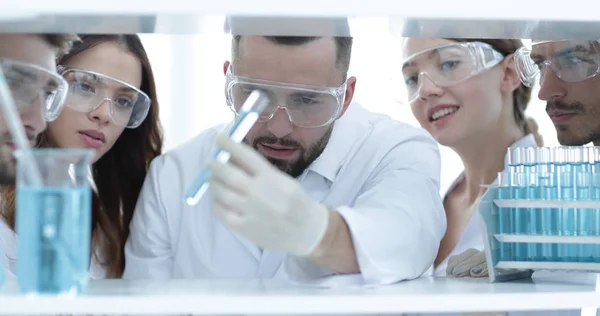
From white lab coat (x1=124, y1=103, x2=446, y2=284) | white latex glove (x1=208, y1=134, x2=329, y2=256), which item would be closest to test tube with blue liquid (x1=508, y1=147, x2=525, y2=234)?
white lab coat (x1=124, y1=103, x2=446, y2=284)

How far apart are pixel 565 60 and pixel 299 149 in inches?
32.9

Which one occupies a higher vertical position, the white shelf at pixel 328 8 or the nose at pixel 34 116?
the white shelf at pixel 328 8

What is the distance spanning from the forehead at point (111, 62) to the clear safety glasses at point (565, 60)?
4.48ft

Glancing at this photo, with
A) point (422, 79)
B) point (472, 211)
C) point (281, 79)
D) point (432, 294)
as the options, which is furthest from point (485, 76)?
point (432, 294)

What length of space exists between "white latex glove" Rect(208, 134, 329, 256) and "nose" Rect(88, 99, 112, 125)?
1.36 m

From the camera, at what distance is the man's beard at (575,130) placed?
266cm

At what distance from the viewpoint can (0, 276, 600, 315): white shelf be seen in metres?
1.15

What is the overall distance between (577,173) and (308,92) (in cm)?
72

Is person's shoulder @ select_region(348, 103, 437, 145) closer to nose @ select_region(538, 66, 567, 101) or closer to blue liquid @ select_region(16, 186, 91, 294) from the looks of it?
nose @ select_region(538, 66, 567, 101)

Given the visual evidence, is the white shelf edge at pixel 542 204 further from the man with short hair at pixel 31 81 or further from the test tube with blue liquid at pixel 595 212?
the man with short hair at pixel 31 81

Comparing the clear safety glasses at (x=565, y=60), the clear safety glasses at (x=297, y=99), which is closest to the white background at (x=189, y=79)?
the clear safety glasses at (x=565, y=60)

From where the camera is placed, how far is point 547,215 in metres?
1.50

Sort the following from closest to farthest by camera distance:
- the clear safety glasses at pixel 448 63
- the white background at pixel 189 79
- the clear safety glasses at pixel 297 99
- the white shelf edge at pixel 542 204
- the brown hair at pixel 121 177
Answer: the white shelf edge at pixel 542 204, the clear safety glasses at pixel 297 99, the brown hair at pixel 121 177, the clear safety glasses at pixel 448 63, the white background at pixel 189 79

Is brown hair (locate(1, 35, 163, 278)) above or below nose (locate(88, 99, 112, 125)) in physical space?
below
